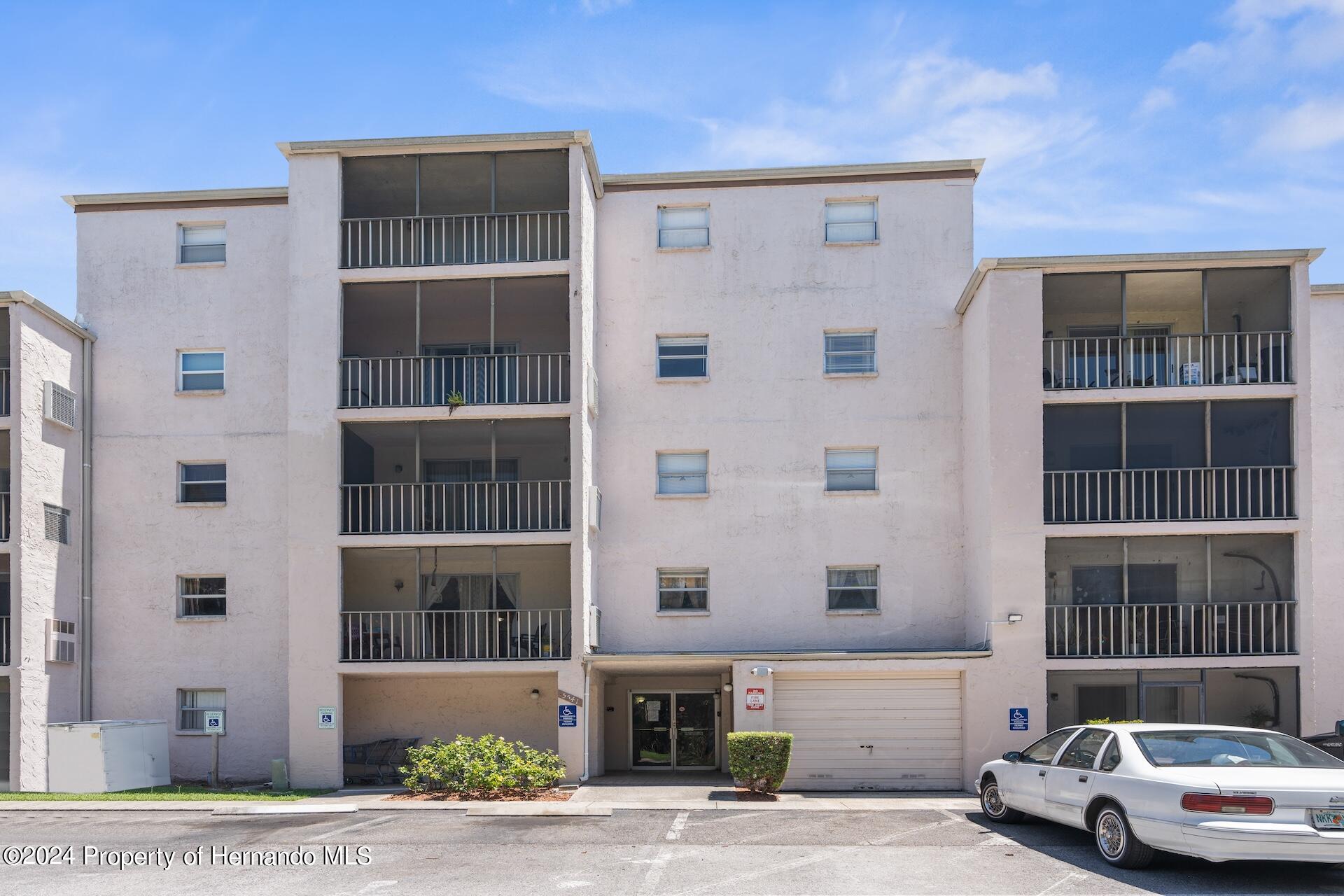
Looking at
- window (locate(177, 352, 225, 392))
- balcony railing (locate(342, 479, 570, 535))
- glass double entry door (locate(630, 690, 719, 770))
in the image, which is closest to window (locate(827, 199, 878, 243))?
balcony railing (locate(342, 479, 570, 535))

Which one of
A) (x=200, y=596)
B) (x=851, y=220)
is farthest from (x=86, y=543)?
(x=851, y=220)

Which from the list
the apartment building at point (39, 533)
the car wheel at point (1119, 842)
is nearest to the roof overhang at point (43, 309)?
the apartment building at point (39, 533)

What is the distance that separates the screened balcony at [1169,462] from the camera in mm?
20312

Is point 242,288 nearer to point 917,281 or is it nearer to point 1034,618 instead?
point 917,281

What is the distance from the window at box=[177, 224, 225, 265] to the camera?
23.3 meters

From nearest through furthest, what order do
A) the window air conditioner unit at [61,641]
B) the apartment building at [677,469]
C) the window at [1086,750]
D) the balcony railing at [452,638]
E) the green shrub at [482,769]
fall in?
the window at [1086,750]
the green shrub at [482,769]
the apartment building at [677,469]
the balcony railing at [452,638]
the window air conditioner unit at [61,641]

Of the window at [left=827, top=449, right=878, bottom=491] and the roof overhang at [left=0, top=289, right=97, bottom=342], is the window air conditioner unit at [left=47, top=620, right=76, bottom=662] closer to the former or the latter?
the roof overhang at [left=0, top=289, right=97, bottom=342]

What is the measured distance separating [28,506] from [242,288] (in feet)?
18.6

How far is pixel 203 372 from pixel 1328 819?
20.4m

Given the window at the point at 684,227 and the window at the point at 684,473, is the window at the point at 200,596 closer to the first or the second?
the window at the point at 684,473

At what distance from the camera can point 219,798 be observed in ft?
60.7

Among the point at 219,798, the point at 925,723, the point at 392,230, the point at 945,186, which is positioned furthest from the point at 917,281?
the point at 219,798

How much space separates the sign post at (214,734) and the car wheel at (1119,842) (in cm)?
1545

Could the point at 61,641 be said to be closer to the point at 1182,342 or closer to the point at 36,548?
the point at 36,548
